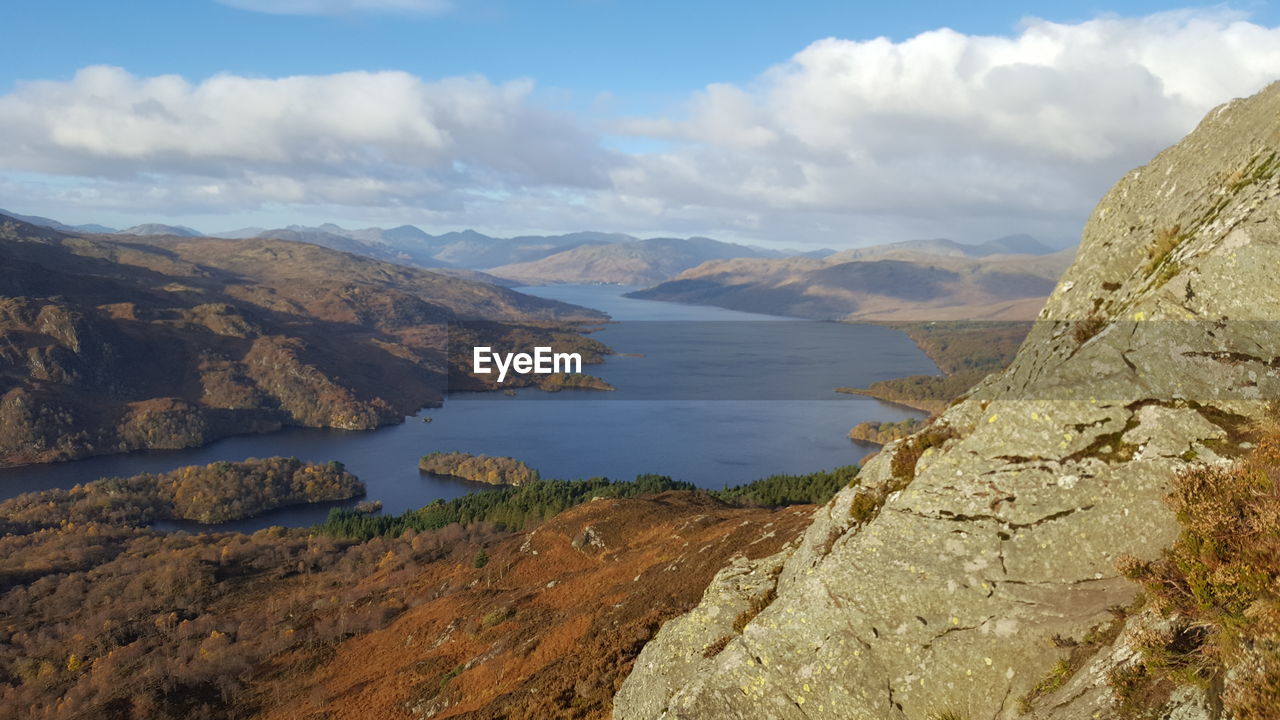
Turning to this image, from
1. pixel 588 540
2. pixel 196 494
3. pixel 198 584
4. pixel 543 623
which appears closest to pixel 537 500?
pixel 198 584

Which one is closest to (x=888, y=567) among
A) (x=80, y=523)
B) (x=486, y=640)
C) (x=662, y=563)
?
(x=662, y=563)

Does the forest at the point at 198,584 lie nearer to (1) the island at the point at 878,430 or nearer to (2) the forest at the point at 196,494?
(2) the forest at the point at 196,494

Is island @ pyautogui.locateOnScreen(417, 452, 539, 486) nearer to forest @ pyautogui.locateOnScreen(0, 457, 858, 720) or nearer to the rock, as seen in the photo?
forest @ pyautogui.locateOnScreen(0, 457, 858, 720)

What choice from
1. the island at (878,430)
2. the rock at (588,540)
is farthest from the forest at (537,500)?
the island at (878,430)

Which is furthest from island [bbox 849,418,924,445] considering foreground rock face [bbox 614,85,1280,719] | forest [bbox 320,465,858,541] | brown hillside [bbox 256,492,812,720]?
foreground rock face [bbox 614,85,1280,719]

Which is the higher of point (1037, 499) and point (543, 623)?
point (1037, 499)

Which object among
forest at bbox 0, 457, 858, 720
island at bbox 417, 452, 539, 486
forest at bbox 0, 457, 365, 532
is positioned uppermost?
forest at bbox 0, 457, 858, 720

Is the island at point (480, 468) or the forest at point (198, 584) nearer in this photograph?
the forest at point (198, 584)

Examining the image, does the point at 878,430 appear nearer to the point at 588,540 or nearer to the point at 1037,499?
the point at 588,540

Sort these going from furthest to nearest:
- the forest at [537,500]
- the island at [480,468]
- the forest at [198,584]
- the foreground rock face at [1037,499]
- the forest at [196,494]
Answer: the island at [480,468] < the forest at [196,494] < the forest at [537,500] < the forest at [198,584] < the foreground rock face at [1037,499]

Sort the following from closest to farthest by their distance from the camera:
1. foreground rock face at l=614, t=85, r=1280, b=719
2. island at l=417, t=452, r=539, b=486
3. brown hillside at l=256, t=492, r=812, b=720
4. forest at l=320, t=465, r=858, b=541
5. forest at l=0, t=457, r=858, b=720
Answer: foreground rock face at l=614, t=85, r=1280, b=719 → brown hillside at l=256, t=492, r=812, b=720 → forest at l=0, t=457, r=858, b=720 → forest at l=320, t=465, r=858, b=541 → island at l=417, t=452, r=539, b=486
